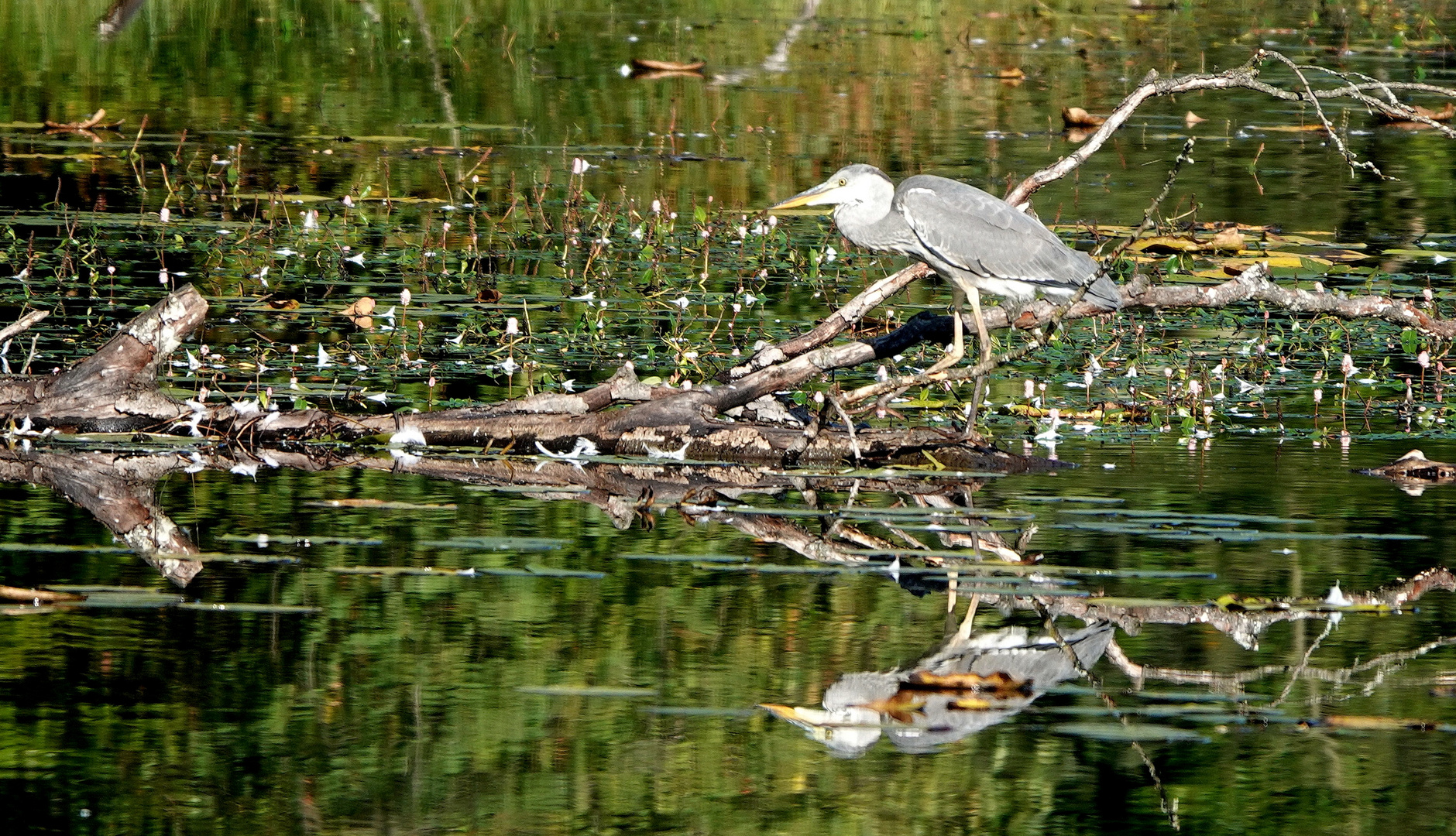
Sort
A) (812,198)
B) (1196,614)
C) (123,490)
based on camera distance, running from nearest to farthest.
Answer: (1196,614), (123,490), (812,198)

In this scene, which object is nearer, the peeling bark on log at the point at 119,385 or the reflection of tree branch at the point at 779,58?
the peeling bark on log at the point at 119,385

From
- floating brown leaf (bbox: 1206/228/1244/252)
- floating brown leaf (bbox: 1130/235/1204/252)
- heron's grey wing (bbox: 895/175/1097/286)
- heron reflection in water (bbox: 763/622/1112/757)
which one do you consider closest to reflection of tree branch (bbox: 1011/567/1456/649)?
heron reflection in water (bbox: 763/622/1112/757)

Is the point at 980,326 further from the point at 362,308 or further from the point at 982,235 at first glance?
the point at 362,308

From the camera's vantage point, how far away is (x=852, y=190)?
340 inches

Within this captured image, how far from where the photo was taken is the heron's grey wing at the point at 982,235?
27.5 ft

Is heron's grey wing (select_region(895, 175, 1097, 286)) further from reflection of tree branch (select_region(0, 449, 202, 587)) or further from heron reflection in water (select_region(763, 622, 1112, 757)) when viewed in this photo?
reflection of tree branch (select_region(0, 449, 202, 587))

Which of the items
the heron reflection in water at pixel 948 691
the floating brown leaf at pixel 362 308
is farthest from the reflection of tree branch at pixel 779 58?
the heron reflection in water at pixel 948 691

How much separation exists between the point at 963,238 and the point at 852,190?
53 centimetres

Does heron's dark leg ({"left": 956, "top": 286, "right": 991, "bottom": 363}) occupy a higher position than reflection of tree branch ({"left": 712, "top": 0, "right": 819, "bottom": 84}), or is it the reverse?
heron's dark leg ({"left": 956, "top": 286, "right": 991, "bottom": 363})

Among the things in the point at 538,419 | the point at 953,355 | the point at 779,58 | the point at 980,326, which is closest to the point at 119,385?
the point at 538,419

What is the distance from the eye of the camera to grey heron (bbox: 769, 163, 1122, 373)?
8367mm

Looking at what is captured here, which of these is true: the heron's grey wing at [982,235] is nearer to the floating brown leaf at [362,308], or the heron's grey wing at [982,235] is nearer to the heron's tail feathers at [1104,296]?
the heron's tail feathers at [1104,296]

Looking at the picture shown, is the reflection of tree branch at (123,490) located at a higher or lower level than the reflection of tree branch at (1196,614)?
higher

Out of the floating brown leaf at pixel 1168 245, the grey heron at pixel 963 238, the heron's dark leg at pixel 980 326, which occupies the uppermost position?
the grey heron at pixel 963 238
